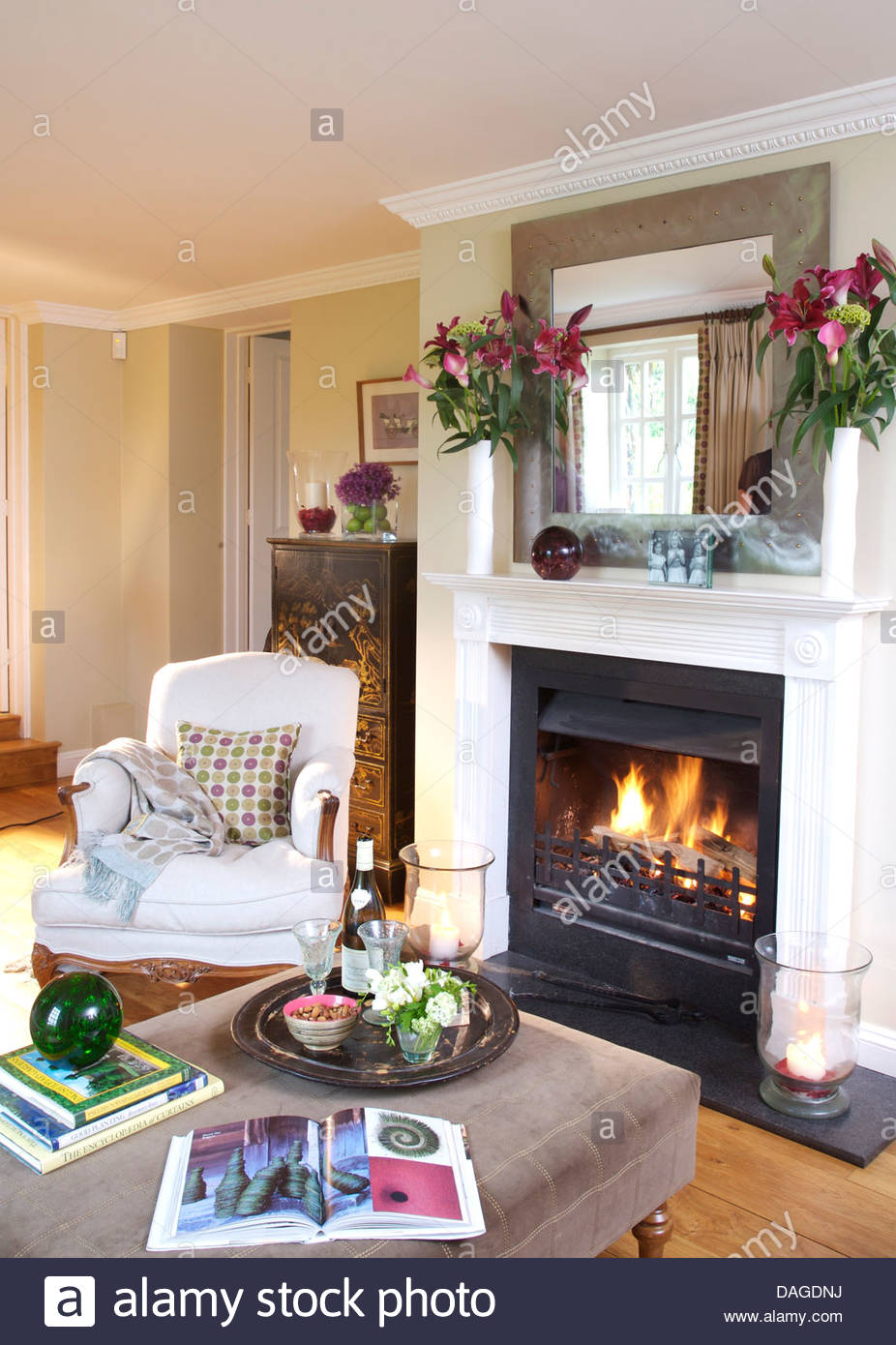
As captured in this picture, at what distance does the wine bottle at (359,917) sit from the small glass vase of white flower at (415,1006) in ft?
0.45

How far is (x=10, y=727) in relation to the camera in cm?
610

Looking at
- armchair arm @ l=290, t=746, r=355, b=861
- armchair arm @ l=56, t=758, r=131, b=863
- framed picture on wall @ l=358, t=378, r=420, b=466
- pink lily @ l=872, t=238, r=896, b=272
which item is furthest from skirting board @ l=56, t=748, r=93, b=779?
pink lily @ l=872, t=238, r=896, b=272

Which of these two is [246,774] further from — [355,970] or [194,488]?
[194,488]

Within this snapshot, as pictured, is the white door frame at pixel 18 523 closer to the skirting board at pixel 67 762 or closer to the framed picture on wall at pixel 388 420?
the skirting board at pixel 67 762

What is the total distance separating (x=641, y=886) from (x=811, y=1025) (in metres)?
0.78

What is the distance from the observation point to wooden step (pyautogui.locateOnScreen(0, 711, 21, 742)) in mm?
6078

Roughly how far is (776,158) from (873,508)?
0.94 meters

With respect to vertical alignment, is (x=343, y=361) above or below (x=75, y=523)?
above

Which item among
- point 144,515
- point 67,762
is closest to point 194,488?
point 144,515

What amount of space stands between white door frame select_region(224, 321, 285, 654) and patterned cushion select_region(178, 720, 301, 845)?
2.49 m

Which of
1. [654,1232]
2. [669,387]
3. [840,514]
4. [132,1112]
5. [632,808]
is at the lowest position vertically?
[654,1232]

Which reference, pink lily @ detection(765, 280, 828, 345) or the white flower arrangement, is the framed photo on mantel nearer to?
pink lily @ detection(765, 280, 828, 345)

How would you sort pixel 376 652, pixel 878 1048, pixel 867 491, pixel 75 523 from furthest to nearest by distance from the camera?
pixel 75 523 → pixel 376 652 → pixel 878 1048 → pixel 867 491

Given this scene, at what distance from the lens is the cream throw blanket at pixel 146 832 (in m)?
2.97
